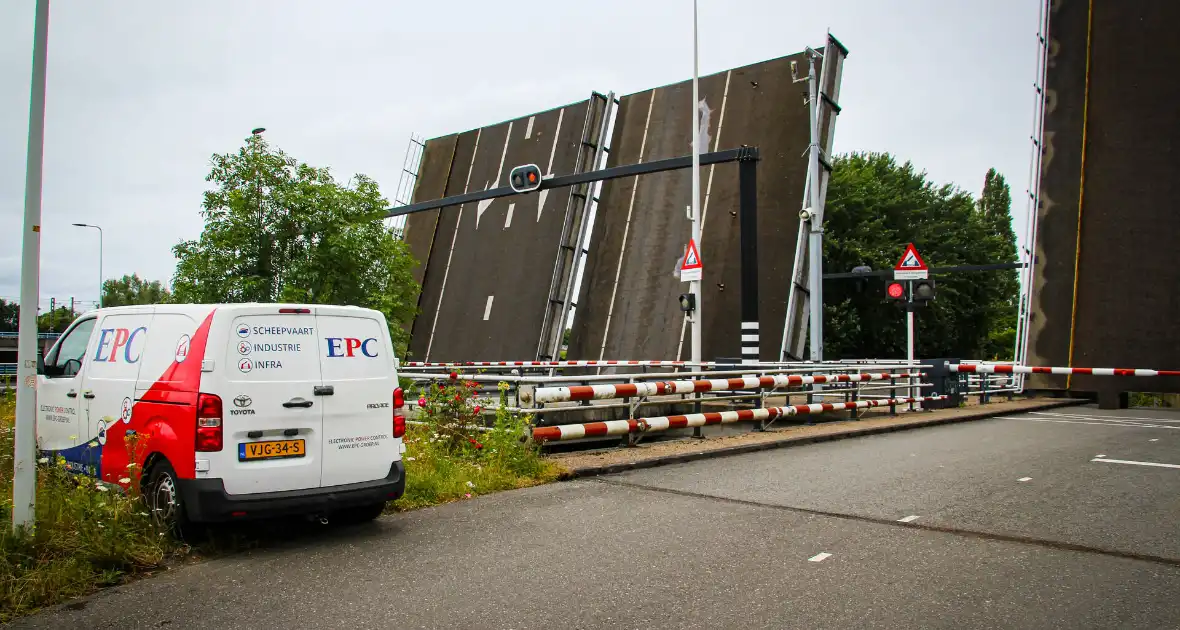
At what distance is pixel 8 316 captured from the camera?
5053 centimetres

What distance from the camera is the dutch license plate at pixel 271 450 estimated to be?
512cm

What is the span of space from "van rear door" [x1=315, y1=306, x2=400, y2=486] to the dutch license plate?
0.17 metres

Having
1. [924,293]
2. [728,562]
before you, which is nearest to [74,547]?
[728,562]

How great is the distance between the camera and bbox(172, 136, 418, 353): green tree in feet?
73.7

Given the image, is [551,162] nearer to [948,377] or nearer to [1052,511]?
[948,377]

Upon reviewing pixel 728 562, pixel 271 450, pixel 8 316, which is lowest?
pixel 8 316

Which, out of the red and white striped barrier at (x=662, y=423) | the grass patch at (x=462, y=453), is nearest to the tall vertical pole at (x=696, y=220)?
the red and white striped barrier at (x=662, y=423)

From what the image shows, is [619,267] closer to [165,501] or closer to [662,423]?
[662,423]

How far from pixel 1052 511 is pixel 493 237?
1996 cm

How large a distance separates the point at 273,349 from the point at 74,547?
1.52 m

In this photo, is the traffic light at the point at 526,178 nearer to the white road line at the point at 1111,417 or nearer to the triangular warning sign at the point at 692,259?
the triangular warning sign at the point at 692,259

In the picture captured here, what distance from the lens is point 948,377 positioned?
15.8 metres

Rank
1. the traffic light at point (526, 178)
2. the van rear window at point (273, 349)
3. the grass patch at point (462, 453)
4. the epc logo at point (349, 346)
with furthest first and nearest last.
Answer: the traffic light at point (526, 178)
the grass patch at point (462, 453)
the epc logo at point (349, 346)
the van rear window at point (273, 349)

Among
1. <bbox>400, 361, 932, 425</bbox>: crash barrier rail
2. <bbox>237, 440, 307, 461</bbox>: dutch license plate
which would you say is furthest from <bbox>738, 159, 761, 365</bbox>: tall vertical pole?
<bbox>237, 440, 307, 461</bbox>: dutch license plate
